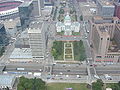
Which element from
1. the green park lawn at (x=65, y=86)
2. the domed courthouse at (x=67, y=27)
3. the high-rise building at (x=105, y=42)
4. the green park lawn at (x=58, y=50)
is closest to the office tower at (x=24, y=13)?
the domed courthouse at (x=67, y=27)

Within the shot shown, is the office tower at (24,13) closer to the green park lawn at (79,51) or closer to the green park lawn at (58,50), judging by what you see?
the green park lawn at (58,50)

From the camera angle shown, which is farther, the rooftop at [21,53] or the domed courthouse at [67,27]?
the domed courthouse at [67,27]

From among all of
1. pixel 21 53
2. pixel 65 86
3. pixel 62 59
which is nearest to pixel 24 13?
pixel 21 53

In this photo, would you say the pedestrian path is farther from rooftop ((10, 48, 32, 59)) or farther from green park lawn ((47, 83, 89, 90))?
rooftop ((10, 48, 32, 59))

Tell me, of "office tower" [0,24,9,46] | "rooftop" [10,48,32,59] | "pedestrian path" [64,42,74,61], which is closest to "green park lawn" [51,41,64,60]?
"pedestrian path" [64,42,74,61]

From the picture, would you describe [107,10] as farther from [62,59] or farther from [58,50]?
[62,59]

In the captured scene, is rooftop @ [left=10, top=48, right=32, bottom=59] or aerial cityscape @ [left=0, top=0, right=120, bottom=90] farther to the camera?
rooftop @ [left=10, top=48, right=32, bottom=59]
